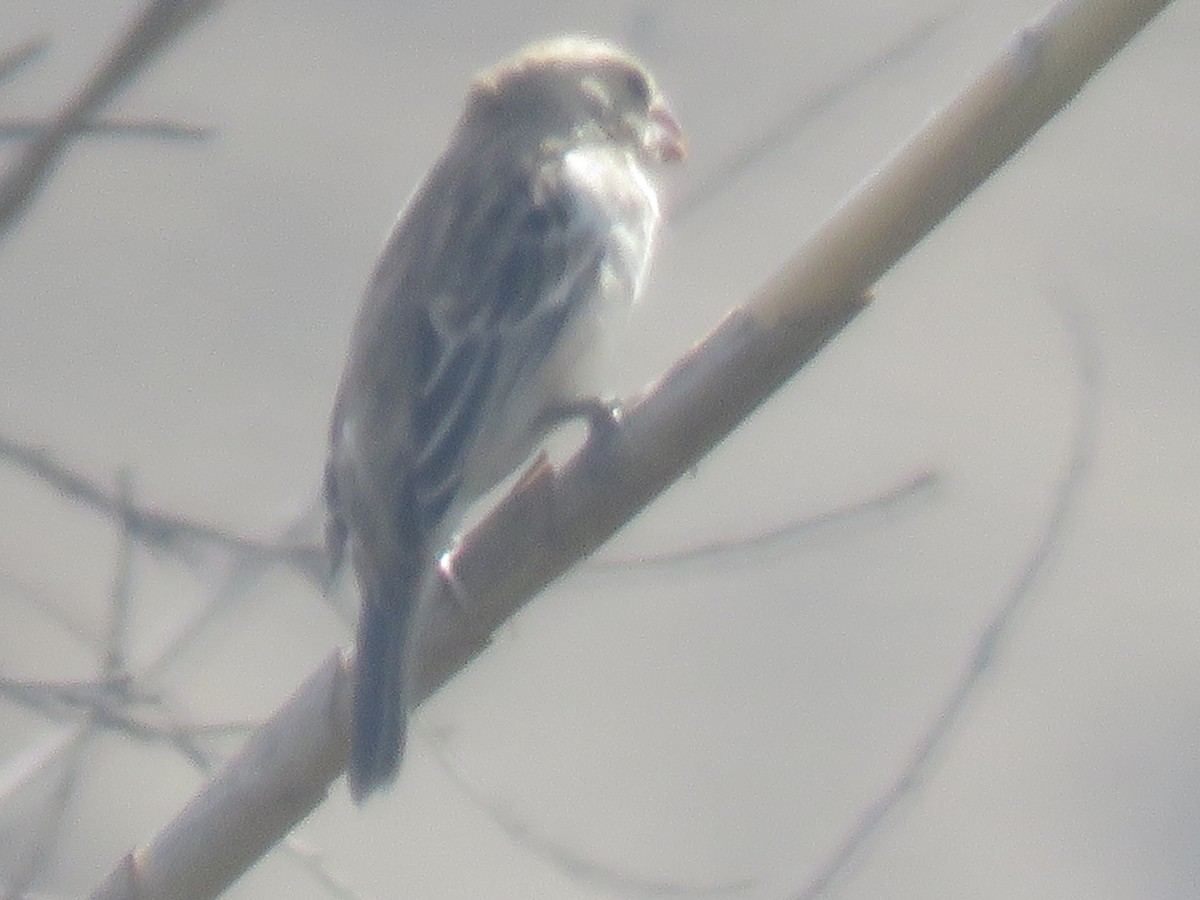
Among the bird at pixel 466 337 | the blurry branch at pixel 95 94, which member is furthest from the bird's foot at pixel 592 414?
the blurry branch at pixel 95 94

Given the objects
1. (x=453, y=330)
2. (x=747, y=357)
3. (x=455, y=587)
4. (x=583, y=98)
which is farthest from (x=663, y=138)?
(x=747, y=357)

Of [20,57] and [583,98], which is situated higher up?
[20,57]

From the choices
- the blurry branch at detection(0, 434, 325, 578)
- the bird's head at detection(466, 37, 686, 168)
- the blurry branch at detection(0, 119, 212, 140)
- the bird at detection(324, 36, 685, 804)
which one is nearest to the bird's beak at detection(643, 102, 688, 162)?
the bird's head at detection(466, 37, 686, 168)

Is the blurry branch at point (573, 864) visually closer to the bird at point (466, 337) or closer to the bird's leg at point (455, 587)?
the bird at point (466, 337)

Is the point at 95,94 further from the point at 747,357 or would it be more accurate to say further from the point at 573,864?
the point at 573,864

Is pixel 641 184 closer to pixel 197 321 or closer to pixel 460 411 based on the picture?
pixel 460 411

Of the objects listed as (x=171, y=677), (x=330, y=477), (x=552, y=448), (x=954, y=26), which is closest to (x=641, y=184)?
(x=552, y=448)

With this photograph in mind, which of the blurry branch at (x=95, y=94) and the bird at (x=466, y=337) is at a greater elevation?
the blurry branch at (x=95, y=94)
